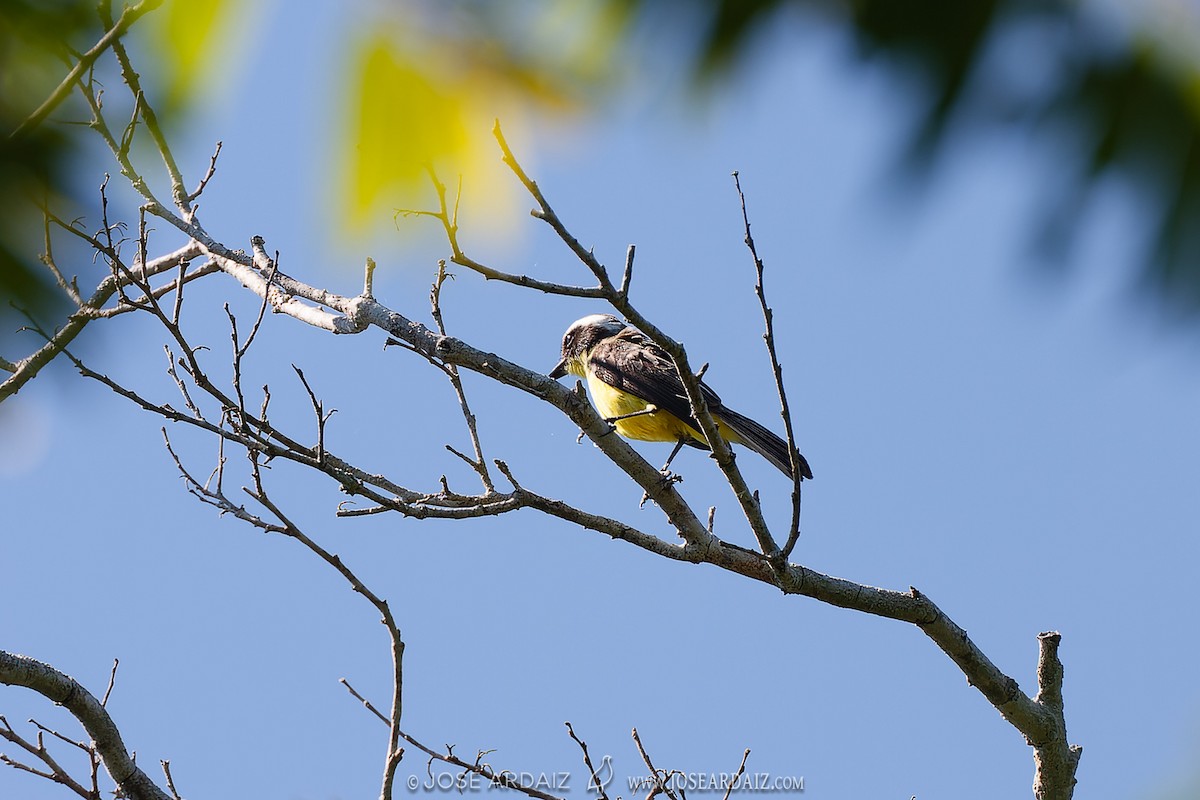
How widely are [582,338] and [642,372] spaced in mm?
1407

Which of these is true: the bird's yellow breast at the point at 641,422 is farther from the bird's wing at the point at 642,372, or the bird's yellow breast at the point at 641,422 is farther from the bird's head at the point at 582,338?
the bird's head at the point at 582,338

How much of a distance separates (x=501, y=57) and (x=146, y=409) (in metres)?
3.98

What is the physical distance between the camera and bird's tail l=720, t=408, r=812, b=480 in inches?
246

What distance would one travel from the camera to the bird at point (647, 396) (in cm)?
651

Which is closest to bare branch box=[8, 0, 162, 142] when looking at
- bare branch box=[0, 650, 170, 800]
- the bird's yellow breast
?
bare branch box=[0, 650, 170, 800]

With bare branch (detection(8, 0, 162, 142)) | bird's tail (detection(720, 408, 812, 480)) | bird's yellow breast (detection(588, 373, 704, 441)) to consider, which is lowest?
bare branch (detection(8, 0, 162, 142))

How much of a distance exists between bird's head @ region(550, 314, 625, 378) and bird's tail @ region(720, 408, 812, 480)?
2.07 m

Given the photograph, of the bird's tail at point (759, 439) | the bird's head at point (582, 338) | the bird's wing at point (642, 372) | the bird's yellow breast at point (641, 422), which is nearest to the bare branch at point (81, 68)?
the bird's tail at point (759, 439)

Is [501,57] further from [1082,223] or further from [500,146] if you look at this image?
[1082,223]

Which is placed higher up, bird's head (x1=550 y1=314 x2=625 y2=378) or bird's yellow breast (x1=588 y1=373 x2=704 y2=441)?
bird's head (x1=550 y1=314 x2=625 y2=378)

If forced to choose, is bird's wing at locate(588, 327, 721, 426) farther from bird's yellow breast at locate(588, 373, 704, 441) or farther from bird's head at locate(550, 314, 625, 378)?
bird's head at locate(550, 314, 625, 378)

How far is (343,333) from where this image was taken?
4.76m

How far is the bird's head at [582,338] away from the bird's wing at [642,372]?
14.7 inches

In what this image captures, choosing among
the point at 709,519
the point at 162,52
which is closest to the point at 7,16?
the point at 162,52
